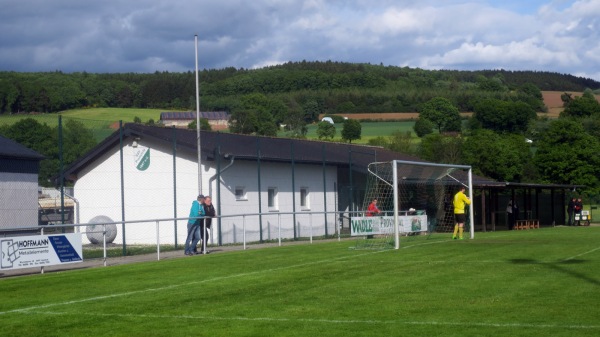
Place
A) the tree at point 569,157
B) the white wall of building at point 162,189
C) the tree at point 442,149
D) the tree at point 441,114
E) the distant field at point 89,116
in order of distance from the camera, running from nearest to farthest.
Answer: the distant field at point 89,116
the white wall of building at point 162,189
the tree at point 569,157
the tree at point 442,149
the tree at point 441,114

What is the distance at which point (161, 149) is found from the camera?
32875mm

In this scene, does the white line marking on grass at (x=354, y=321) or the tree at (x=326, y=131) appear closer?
the white line marking on grass at (x=354, y=321)

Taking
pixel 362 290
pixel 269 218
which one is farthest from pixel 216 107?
pixel 362 290

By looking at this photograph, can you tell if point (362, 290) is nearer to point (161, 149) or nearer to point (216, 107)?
point (161, 149)

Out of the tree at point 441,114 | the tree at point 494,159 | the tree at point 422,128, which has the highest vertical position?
the tree at point 441,114

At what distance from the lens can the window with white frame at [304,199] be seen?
38.4 metres

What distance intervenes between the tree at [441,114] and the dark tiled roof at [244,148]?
52.1 m

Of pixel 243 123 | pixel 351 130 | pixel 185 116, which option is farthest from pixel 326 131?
pixel 185 116

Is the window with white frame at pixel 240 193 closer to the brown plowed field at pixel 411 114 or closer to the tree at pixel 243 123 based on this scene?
the tree at pixel 243 123

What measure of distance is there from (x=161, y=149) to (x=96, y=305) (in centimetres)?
2002

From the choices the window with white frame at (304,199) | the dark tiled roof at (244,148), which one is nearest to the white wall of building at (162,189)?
the dark tiled roof at (244,148)

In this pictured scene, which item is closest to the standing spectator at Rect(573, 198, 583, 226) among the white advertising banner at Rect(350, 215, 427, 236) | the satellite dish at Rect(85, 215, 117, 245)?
the white advertising banner at Rect(350, 215, 427, 236)

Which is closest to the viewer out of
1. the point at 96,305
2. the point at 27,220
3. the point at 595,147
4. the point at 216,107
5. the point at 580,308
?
the point at 580,308

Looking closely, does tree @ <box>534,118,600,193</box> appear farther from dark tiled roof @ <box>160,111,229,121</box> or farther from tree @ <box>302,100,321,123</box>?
tree @ <box>302,100,321,123</box>
